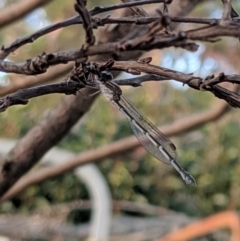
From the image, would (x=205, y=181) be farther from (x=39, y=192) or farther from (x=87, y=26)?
(x=87, y=26)

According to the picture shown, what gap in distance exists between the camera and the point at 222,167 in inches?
103

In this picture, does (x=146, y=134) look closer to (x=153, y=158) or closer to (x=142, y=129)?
(x=142, y=129)

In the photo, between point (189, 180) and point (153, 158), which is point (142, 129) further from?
point (153, 158)

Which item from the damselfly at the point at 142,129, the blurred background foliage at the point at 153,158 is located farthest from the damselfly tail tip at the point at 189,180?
the blurred background foliage at the point at 153,158

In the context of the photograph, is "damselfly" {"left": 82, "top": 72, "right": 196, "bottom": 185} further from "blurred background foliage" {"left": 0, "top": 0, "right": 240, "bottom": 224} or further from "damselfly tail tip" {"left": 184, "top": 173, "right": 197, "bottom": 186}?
"blurred background foliage" {"left": 0, "top": 0, "right": 240, "bottom": 224}

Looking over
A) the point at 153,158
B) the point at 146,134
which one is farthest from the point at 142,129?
the point at 153,158

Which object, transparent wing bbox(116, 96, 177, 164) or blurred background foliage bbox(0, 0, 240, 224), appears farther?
blurred background foliage bbox(0, 0, 240, 224)

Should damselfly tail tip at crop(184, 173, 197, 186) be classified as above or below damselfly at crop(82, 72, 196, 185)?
below

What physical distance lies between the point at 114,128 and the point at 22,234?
1002mm

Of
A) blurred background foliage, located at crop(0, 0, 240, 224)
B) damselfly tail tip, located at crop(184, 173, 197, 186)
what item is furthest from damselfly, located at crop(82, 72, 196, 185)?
blurred background foliage, located at crop(0, 0, 240, 224)

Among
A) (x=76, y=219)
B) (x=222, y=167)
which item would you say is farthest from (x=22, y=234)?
(x=222, y=167)

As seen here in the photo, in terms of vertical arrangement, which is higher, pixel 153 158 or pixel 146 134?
pixel 153 158

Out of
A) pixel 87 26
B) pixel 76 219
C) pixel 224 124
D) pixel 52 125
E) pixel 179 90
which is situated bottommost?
pixel 87 26

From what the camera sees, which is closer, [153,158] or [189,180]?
[189,180]
